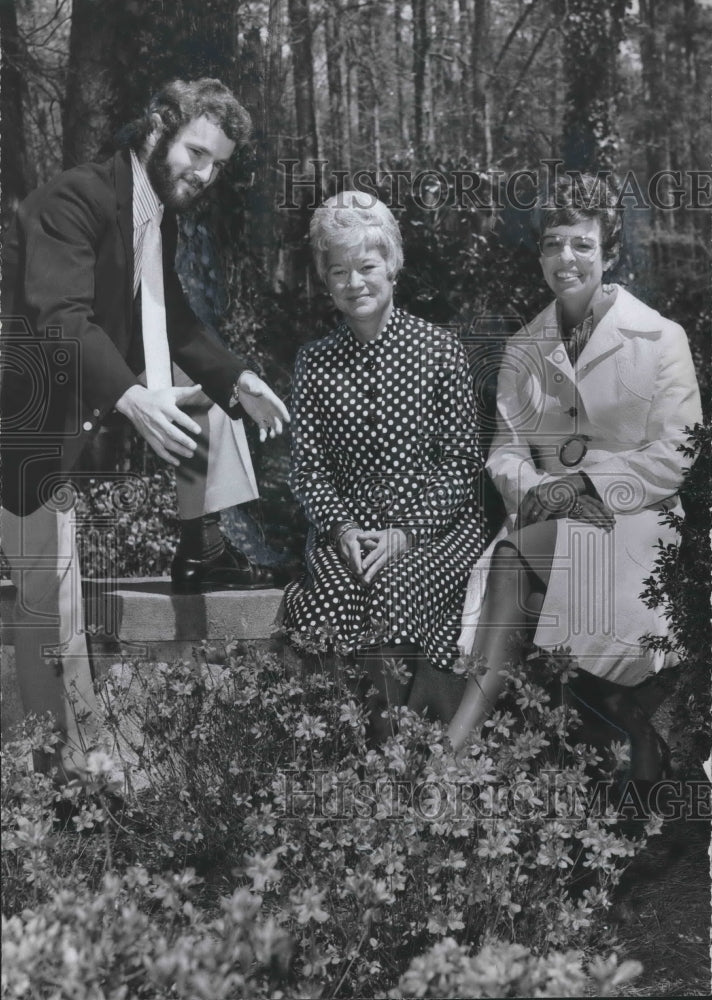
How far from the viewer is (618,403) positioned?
4531 mm

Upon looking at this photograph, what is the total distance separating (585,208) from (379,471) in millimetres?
1418

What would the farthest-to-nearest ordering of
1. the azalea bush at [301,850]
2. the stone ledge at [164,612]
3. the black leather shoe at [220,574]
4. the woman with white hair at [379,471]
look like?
the black leather shoe at [220,574] → the stone ledge at [164,612] → the woman with white hair at [379,471] → the azalea bush at [301,850]

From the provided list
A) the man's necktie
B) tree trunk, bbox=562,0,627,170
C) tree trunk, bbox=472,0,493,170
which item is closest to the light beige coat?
tree trunk, bbox=562,0,627,170

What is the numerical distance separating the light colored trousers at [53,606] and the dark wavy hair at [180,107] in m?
0.99

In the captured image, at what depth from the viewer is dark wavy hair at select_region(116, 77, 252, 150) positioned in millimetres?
4527

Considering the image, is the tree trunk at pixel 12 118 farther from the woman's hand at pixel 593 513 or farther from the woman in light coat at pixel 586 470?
the woman's hand at pixel 593 513

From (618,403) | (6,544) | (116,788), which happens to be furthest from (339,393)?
(116,788)

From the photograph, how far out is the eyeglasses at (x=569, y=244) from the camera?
15.2ft

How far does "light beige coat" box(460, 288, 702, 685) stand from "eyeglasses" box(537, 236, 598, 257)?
0.72ft

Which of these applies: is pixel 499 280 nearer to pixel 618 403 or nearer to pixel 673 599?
pixel 618 403

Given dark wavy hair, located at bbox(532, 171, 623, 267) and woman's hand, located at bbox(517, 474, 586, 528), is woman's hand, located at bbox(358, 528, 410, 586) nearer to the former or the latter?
woman's hand, located at bbox(517, 474, 586, 528)

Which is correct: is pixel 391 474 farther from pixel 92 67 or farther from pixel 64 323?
pixel 92 67

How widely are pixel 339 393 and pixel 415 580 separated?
84 cm

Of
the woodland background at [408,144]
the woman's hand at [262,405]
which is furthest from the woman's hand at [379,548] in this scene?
the woman's hand at [262,405]
